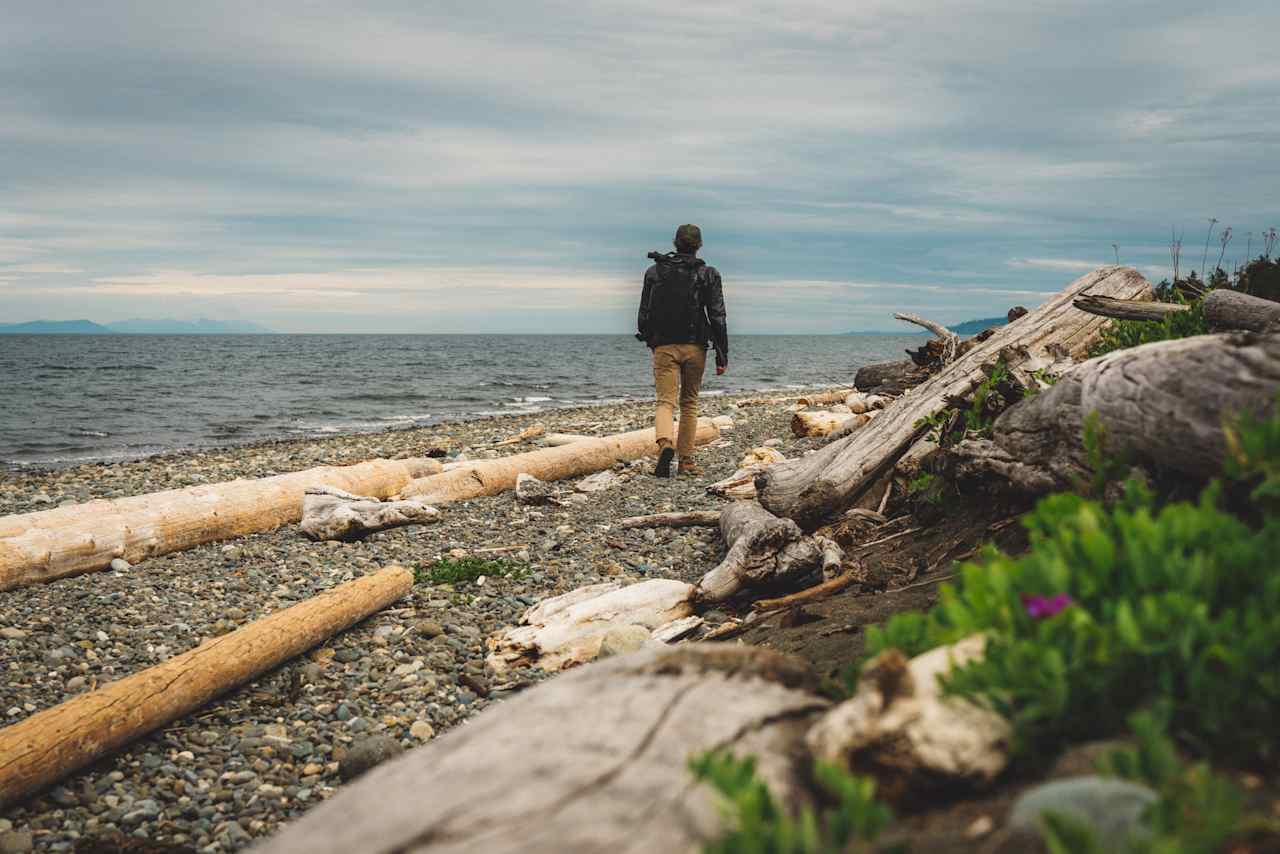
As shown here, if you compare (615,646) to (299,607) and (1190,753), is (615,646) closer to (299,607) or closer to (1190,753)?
(299,607)

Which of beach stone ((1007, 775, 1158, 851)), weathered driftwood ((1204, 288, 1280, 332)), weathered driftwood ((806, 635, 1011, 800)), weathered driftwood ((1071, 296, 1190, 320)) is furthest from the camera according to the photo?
weathered driftwood ((1071, 296, 1190, 320))

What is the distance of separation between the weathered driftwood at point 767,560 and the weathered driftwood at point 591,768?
431cm

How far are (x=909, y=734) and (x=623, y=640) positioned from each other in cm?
423

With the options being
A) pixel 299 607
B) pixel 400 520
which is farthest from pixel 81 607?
pixel 400 520

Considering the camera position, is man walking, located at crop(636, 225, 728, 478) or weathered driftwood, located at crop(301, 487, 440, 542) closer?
weathered driftwood, located at crop(301, 487, 440, 542)

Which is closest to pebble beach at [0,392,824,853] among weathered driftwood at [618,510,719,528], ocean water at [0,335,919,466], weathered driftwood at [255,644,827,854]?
weathered driftwood at [618,510,719,528]

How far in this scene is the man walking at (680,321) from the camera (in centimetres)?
1272

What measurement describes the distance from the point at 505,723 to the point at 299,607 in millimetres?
4823

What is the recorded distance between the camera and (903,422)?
8883 mm

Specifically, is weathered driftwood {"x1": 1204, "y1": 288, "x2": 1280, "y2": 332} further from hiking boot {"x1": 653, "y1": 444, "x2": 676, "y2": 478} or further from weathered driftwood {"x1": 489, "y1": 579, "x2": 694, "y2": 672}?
hiking boot {"x1": 653, "y1": 444, "x2": 676, "y2": 478}

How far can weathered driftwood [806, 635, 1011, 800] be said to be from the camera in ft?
7.61

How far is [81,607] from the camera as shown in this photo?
7645 millimetres

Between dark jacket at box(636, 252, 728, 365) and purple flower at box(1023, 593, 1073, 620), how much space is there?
1028 centimetres

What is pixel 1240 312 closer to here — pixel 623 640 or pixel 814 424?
pixel 623 640
